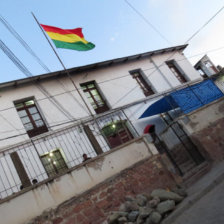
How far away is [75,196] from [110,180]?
108cm

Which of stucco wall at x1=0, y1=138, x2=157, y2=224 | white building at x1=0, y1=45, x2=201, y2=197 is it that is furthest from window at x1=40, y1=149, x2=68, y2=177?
stucco wall at x1=0, y1=138, x2=157, y2=224

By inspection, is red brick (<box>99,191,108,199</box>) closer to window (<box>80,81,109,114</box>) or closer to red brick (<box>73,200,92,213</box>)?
red brick (<box>73,200,92,213</box>)

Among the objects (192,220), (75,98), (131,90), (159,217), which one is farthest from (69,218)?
(131,90)

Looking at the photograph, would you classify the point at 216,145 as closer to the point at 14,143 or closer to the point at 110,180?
the point at 110,180

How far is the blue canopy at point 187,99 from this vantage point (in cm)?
1086

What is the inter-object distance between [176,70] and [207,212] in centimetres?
1513

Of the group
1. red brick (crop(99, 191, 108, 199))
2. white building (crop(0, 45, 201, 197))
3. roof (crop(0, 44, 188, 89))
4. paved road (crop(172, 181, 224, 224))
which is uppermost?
roof (crop(0, 44, 188, 89))

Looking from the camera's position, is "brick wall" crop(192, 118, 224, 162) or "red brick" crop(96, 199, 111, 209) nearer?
"red brick" crop(96, 199, 111, 209)

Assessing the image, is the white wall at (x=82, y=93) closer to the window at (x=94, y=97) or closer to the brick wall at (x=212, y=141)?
the window at (x=94, y=97)

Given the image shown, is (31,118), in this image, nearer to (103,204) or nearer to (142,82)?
(103,204)

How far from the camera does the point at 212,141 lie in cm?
718

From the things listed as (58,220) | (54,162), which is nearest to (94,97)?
(54,162)

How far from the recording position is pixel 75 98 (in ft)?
39.0

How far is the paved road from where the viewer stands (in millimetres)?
3115
